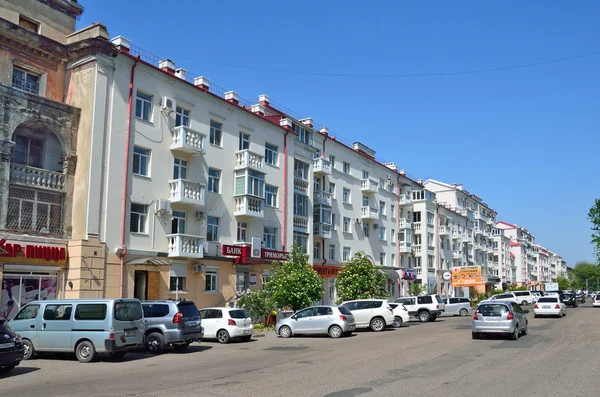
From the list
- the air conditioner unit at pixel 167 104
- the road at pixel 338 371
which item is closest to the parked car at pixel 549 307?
the road at pixel 338 371

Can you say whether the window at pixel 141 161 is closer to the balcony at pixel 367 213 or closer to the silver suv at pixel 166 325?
the silver suv at pixel 166 325

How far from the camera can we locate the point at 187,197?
94.0ft

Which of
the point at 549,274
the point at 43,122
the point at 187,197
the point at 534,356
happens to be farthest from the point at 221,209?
the point at 549,274

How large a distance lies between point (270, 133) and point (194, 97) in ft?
24.2

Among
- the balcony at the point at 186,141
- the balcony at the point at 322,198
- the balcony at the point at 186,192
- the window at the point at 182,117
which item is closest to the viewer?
the balcony at the point at 186,192

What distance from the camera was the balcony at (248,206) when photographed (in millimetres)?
32719

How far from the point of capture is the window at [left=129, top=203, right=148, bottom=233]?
2664 cm

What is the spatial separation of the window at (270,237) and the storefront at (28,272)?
47.5ft

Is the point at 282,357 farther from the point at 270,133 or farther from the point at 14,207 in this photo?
the point at 270,133

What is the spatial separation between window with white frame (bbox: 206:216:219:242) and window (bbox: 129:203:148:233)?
4.60 meters

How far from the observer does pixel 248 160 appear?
33.1m

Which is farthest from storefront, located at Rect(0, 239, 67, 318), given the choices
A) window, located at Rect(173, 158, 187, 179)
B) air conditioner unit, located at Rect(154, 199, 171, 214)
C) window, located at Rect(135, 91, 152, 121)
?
window, located at Rect(135, 91, 152, 121)

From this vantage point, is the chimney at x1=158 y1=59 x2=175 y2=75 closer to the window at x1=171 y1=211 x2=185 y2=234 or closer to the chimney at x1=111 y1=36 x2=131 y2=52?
the chimney at x1=111 y1=36 x2=131 y2=52

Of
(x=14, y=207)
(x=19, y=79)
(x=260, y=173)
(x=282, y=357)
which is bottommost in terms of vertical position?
(x=282, y=357)
